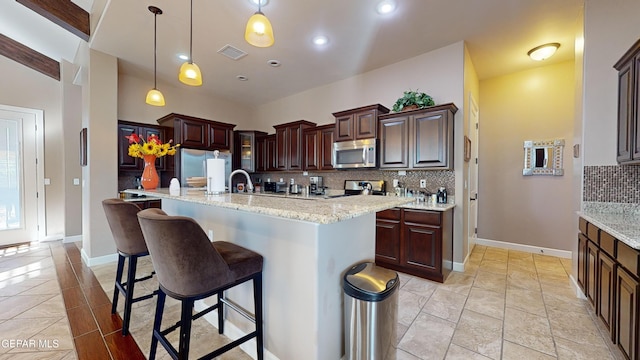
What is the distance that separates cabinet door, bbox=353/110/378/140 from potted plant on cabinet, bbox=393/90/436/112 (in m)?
0.36

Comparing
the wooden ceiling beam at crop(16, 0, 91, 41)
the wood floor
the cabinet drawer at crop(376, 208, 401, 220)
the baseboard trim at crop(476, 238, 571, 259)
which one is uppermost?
the wooden ceiling beam at crop(16, 0, 91, 41)

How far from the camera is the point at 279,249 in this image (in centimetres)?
148

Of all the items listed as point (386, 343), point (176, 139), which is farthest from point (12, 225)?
point (386, 343)

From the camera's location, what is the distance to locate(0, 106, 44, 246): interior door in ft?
14.6

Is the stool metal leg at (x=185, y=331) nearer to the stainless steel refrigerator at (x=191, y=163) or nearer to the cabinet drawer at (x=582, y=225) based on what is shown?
the cabinet drawer at (x=582, y=225)

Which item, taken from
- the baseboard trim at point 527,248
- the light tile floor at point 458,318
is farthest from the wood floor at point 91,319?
the baseboard trim at point 527,248

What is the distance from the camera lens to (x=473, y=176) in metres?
4.06

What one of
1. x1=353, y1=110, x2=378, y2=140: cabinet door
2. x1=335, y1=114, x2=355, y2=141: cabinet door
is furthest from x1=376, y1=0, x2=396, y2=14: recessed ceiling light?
x1=335, y1=114, x2=355, y2=141: cabinet door

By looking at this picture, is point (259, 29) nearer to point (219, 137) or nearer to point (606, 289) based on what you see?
point (606, 289)

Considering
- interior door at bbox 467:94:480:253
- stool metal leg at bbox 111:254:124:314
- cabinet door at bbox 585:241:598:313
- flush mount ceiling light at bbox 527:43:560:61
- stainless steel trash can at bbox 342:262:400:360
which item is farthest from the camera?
interior door at bbox 467:94:480:253

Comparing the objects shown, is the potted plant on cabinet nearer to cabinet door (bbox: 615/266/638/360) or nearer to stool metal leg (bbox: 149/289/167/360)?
cabinet door (bbox: 615/266/638/360)

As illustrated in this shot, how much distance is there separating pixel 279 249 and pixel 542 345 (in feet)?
6.90

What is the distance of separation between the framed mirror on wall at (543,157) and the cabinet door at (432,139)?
188 cm

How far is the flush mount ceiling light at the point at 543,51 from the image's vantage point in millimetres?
3203
